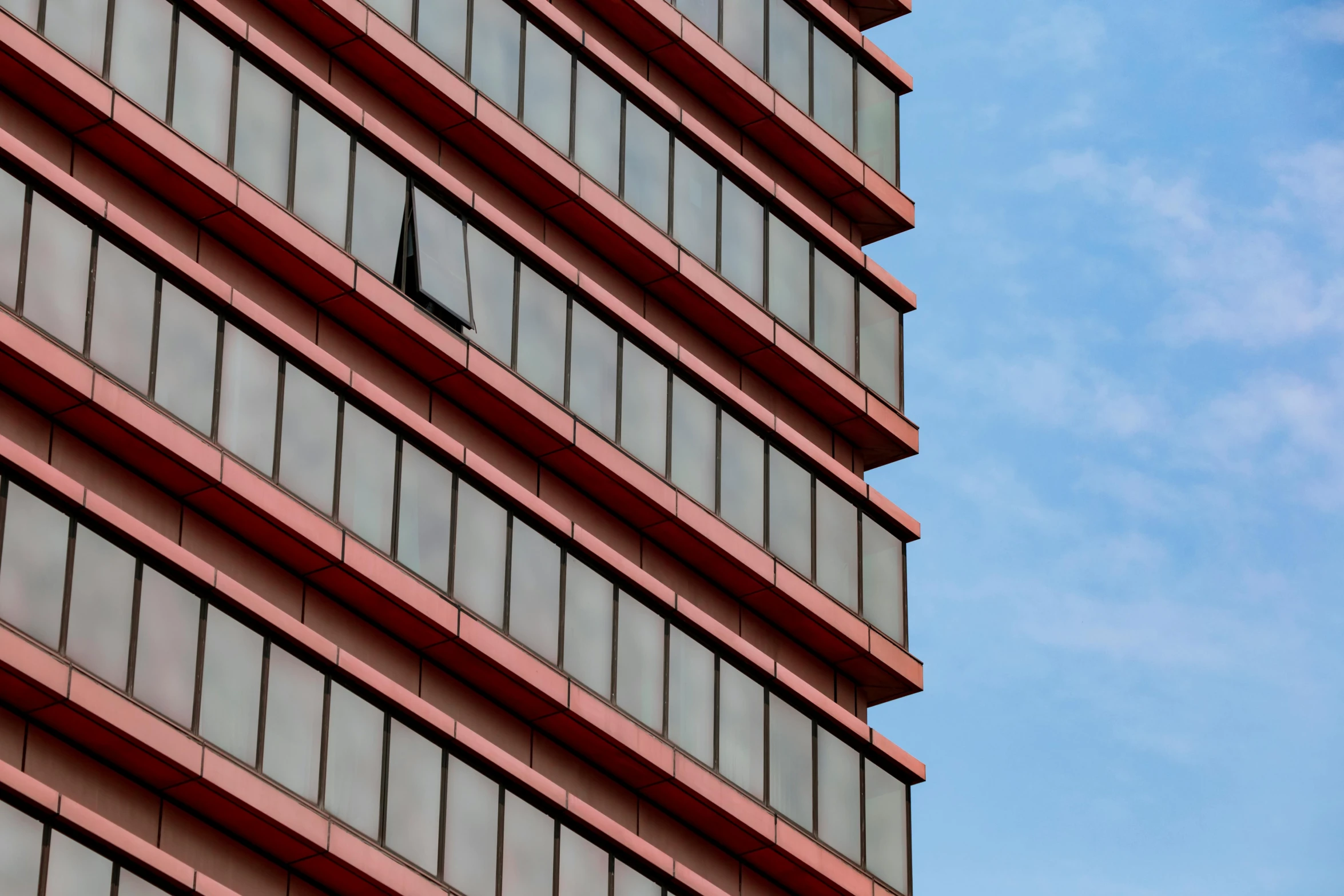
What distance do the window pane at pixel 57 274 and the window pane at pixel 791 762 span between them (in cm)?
1576

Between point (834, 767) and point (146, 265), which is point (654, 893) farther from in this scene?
point (146, 265)

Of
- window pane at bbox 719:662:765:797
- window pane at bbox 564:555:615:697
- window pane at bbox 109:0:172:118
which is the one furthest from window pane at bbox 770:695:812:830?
window pane at bbox 109:0:172:118

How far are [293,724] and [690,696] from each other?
997 centimetres

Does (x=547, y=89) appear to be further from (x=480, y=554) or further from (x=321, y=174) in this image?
(x=480, y=554)

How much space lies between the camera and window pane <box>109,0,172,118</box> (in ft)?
157

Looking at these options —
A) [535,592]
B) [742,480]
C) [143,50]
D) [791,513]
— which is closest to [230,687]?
[535,592]

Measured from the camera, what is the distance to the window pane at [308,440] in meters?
48.1

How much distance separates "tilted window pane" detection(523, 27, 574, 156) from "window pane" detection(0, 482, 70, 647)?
50.5ft

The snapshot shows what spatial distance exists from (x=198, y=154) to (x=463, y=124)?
7.11 m

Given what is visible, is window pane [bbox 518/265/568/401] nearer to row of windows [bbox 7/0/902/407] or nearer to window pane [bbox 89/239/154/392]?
row of windows [bbox 7/0/902/407]

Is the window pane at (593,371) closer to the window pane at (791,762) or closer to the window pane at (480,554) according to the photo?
the window pane at (480,554)

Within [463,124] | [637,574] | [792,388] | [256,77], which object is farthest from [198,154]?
[792,388]

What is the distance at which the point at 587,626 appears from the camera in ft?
172

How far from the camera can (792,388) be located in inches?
2365
